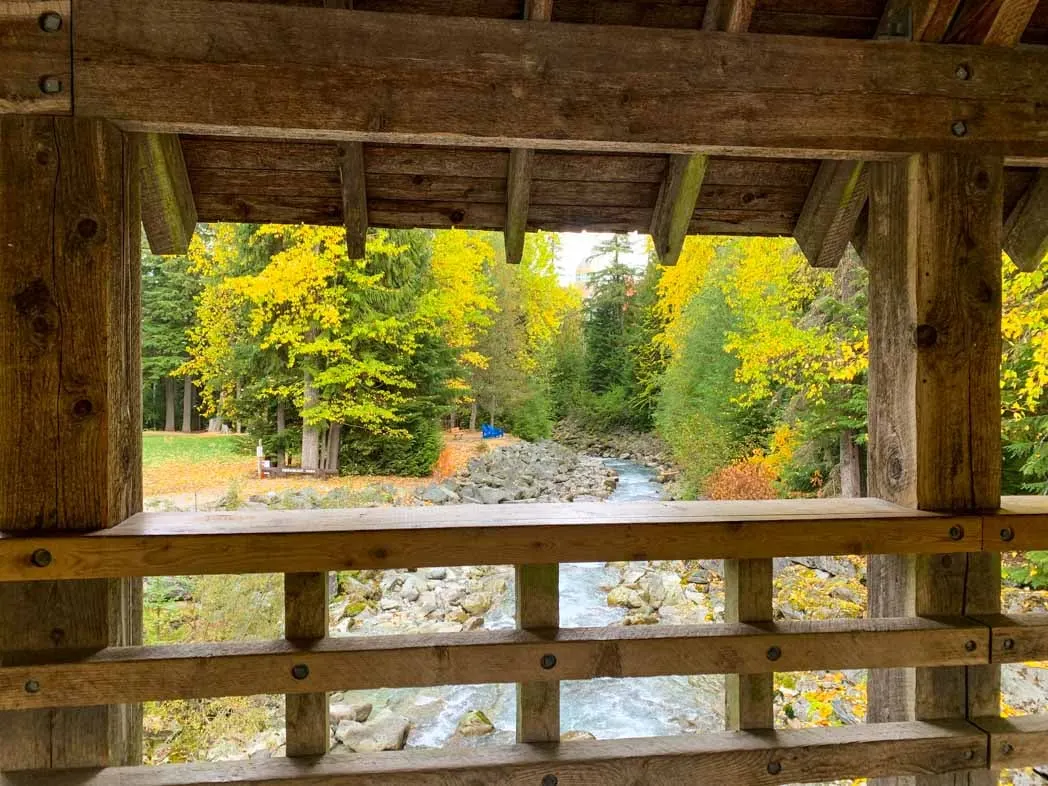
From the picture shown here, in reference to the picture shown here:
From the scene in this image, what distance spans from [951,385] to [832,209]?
2.93 ft

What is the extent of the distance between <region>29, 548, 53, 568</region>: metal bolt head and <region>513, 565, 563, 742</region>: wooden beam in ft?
3.87

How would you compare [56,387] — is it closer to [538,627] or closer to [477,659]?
[477,659]

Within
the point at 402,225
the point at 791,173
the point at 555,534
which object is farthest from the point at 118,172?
the point at 791,173

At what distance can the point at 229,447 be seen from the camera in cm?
1428

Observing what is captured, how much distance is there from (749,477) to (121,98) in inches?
419

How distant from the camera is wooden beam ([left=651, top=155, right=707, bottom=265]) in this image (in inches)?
88.6

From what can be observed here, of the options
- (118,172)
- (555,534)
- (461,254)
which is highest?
(461,254)

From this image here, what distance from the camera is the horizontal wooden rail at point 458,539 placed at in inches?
59.9

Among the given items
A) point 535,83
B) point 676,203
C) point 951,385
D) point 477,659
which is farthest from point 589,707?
point 535,83

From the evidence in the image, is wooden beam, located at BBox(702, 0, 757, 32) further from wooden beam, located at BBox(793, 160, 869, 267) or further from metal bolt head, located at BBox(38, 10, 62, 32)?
metal bolt head, located at BBox(38, 10, 62, 32)

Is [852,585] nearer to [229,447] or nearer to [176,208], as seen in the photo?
[176,208]

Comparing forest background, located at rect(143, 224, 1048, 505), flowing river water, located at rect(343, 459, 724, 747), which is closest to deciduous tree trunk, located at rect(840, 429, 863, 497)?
forest background, located at rect(143, 224, 1048, 505)

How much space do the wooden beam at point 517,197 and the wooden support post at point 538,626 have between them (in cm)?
120

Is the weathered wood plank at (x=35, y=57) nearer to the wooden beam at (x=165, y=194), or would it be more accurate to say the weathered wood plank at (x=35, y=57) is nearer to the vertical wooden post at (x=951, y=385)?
the wooden beam at (x=165, y=194)
